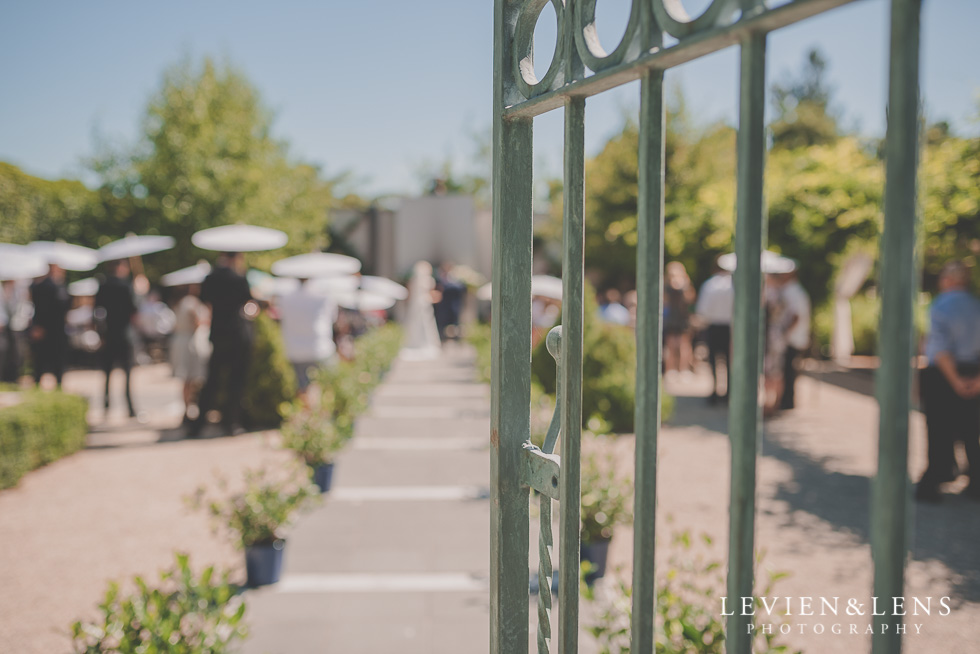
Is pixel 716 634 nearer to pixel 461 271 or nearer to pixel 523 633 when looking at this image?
pixel 523 633

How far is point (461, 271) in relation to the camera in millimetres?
27469

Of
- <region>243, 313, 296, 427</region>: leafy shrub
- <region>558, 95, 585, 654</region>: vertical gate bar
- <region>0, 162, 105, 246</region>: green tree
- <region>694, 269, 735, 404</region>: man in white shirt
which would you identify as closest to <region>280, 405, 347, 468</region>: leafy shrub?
<region>243, 313, 296, 427</region>: leafy shrub

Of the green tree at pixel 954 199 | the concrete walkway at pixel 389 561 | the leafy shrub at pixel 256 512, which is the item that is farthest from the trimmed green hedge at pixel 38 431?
the green tree at pixel 954 199

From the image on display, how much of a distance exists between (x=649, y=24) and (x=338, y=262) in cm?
A: 1116

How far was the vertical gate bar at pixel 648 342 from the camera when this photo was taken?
0.96 m

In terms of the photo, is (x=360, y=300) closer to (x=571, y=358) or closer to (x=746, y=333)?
(x=571, y=358)

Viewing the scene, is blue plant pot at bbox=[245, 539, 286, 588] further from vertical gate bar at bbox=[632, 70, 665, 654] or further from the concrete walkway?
vertical gate bar at bbox=[632, 70, 665, 654]

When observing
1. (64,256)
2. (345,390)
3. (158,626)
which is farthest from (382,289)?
(158,626)

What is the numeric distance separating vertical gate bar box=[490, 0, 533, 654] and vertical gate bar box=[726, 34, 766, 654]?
0.58m

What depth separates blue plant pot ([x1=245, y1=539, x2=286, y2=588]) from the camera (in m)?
→ 3.63

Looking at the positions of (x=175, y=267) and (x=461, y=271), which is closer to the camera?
(x=175, y=267)

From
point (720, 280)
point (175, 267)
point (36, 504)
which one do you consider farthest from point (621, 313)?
point (175, 267)

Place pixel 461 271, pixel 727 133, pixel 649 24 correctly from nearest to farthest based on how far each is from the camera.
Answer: pixel 649 24 < pixel 727 133 < pixel 461 271

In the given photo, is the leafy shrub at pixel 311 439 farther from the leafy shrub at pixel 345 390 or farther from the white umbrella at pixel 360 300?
the white umbrella at pixel 360 300
